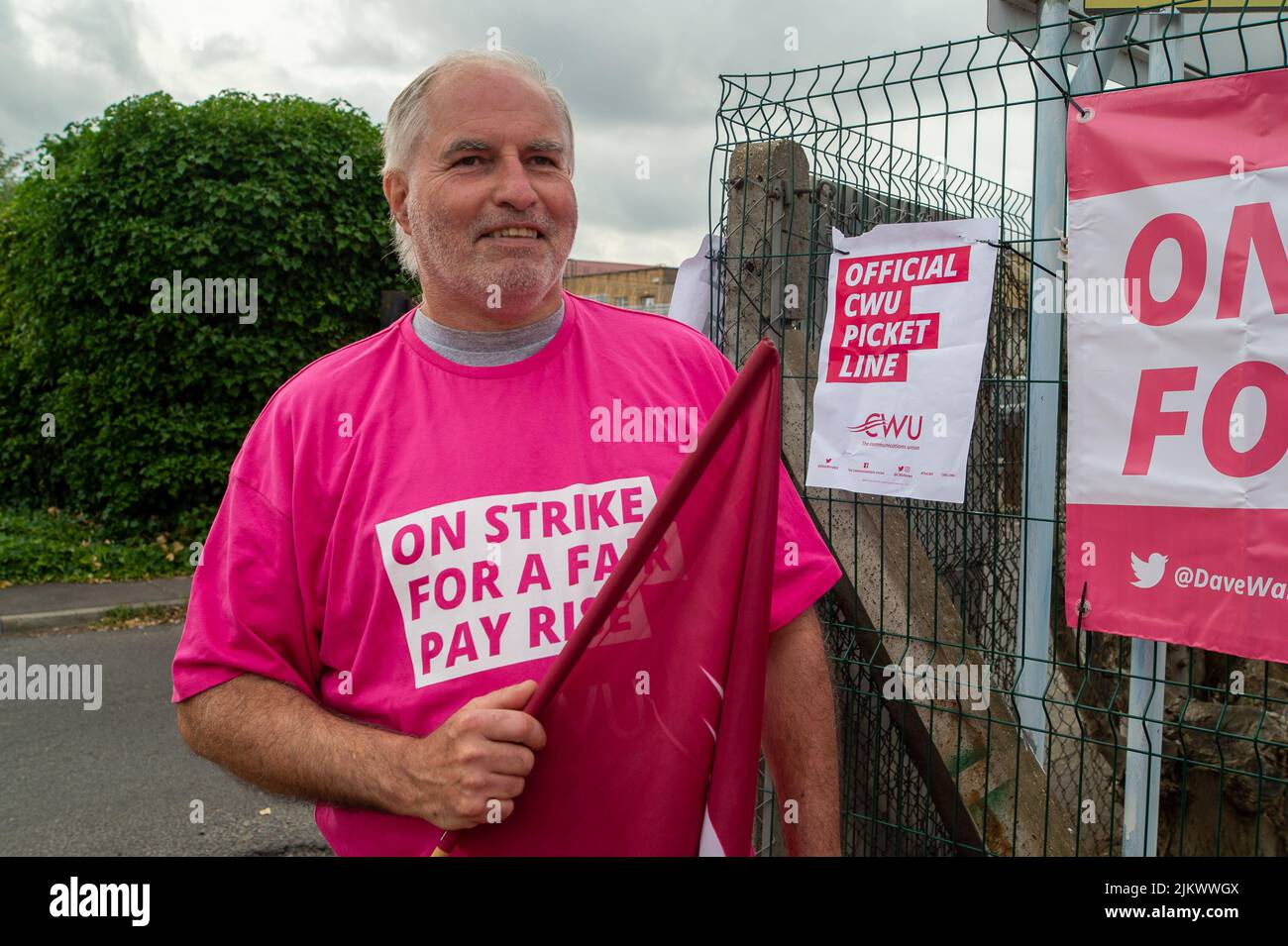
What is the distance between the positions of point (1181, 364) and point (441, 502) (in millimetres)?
1786

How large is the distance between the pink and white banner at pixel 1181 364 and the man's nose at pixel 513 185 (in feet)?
4.83

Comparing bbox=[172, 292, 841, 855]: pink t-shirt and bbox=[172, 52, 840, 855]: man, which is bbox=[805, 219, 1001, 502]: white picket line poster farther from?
bbox=[172, 292, 841, 855]: pink t-shirt

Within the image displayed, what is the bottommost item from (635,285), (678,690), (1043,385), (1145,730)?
(1145,730)

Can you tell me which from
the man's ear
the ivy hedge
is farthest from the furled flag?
the ivy hedge

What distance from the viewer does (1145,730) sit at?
279cm

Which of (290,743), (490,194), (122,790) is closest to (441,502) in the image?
(290,743)

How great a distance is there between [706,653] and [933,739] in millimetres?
1792

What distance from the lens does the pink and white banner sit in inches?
94.9

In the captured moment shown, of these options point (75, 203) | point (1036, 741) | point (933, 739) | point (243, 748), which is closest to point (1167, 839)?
point (1036, 741)

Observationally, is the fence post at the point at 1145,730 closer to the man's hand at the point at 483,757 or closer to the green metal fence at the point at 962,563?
the green metal fence at the point at 962,563

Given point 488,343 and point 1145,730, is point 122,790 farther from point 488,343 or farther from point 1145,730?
point 1145,730

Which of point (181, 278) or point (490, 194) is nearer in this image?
point (490, 194)

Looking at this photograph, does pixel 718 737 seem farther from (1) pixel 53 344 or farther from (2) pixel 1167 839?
(1) pixel 53 344

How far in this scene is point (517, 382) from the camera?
2.05 m
